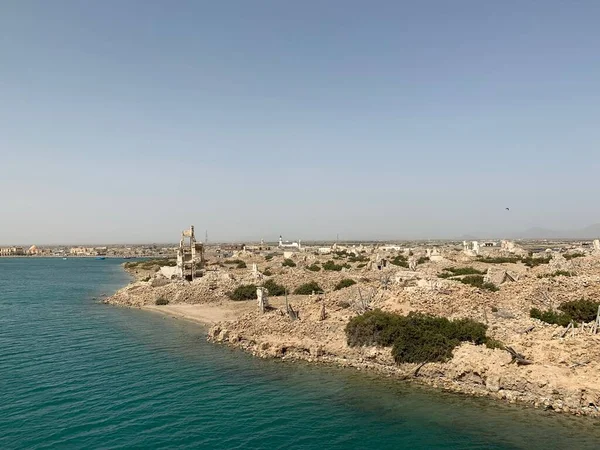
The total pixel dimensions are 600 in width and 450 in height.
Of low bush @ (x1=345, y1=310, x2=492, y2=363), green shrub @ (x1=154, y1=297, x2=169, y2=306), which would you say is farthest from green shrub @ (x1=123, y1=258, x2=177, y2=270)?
low bush @ (x1=345, y1=310, x2=492, y2=363)

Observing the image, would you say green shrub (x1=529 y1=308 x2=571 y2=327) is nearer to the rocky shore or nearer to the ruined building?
the rocky shore

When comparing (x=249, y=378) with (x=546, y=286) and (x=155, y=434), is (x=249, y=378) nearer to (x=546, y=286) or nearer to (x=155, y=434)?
(x=155, y=434)

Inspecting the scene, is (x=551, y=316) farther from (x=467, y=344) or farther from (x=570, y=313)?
(x=467, y=344)

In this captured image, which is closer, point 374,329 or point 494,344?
point 494,344

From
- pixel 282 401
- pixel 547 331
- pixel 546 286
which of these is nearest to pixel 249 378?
pixel 282 401

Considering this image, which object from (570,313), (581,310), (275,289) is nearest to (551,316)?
(570,313)

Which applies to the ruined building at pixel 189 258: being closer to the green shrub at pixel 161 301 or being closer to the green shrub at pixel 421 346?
the green shrub at pixel 161 301
